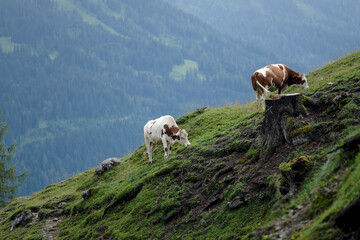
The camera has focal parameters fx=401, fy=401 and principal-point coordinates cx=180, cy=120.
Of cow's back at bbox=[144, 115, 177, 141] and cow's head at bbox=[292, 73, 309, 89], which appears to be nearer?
cow's back at bbox=[144, 115, 177, 141]

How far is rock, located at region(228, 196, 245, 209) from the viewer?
11.3 metres

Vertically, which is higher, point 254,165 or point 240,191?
point 254,165

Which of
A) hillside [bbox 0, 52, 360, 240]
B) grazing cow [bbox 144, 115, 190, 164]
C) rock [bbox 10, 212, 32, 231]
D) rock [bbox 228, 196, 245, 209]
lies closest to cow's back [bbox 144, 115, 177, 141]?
grazing cow [bbox 144, 115, 190, 164]

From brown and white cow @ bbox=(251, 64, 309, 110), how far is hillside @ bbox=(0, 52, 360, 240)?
2770 mm

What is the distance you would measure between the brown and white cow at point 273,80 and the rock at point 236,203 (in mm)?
9573

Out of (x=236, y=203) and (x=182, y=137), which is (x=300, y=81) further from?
(x=236, y=203)

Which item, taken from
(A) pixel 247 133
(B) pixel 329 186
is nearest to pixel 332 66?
(A) pixel 247 133

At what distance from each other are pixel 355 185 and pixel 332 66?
59.3 feet

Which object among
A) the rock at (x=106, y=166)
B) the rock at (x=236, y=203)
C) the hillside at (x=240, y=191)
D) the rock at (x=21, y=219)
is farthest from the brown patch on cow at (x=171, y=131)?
the rock at (x=21, y=219)

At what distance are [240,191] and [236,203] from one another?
512 mm

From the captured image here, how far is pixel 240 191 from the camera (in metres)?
11.8

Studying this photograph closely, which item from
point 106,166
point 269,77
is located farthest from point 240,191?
point 106,166

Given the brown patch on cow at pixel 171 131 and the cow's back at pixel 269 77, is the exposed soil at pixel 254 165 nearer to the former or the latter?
the brown patch on cow at pixel 171 131

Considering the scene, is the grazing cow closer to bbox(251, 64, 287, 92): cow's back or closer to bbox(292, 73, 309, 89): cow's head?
bbox(251, 64, 287, 92): cow's back
